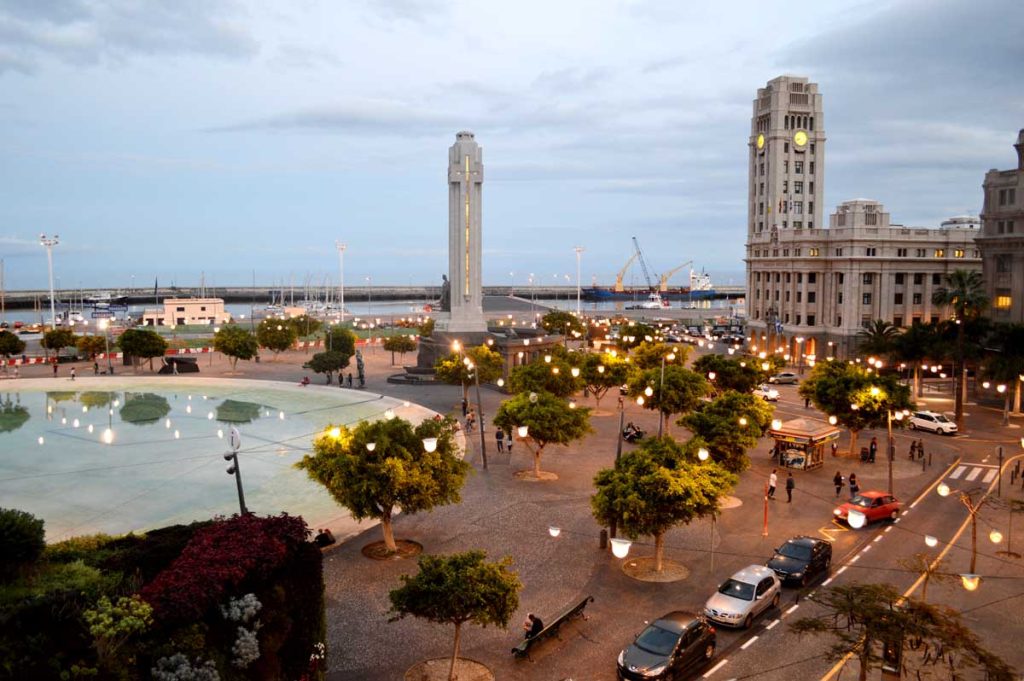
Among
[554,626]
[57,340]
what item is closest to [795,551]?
[554,626]

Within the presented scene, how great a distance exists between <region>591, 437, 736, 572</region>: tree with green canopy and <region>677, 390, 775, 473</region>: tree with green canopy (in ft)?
21.4

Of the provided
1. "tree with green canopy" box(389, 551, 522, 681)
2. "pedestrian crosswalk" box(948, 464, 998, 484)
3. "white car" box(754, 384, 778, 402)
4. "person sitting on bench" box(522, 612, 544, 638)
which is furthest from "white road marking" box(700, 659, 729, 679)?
→ "white car" box(754, 384, 778, 402)

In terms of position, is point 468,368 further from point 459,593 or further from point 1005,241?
point 1005,241

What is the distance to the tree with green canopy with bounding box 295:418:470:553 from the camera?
25984 mm

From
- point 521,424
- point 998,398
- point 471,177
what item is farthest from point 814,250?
point 521,424

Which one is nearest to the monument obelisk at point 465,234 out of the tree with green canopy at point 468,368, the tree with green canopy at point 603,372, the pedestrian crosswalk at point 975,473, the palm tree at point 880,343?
the tree with green canopy at point 468,368

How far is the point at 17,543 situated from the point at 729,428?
2607 cm

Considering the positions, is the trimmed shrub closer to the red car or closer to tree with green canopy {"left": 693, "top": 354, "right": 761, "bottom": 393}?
the red car

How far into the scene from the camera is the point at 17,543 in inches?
643

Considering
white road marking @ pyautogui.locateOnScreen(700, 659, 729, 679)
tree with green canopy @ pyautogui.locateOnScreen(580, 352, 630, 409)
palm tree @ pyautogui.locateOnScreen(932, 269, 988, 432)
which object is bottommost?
white road marking @ pyautogui.locateOnScreen(700, 659, 729, 679)

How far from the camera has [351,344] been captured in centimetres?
8125

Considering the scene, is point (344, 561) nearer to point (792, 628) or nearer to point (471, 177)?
point (792, 628)

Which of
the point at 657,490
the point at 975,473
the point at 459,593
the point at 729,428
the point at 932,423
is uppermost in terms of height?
the point at 729,428

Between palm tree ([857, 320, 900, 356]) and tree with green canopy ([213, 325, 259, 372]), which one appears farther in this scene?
tree with green canopy ([213, 325, 259, 372])
